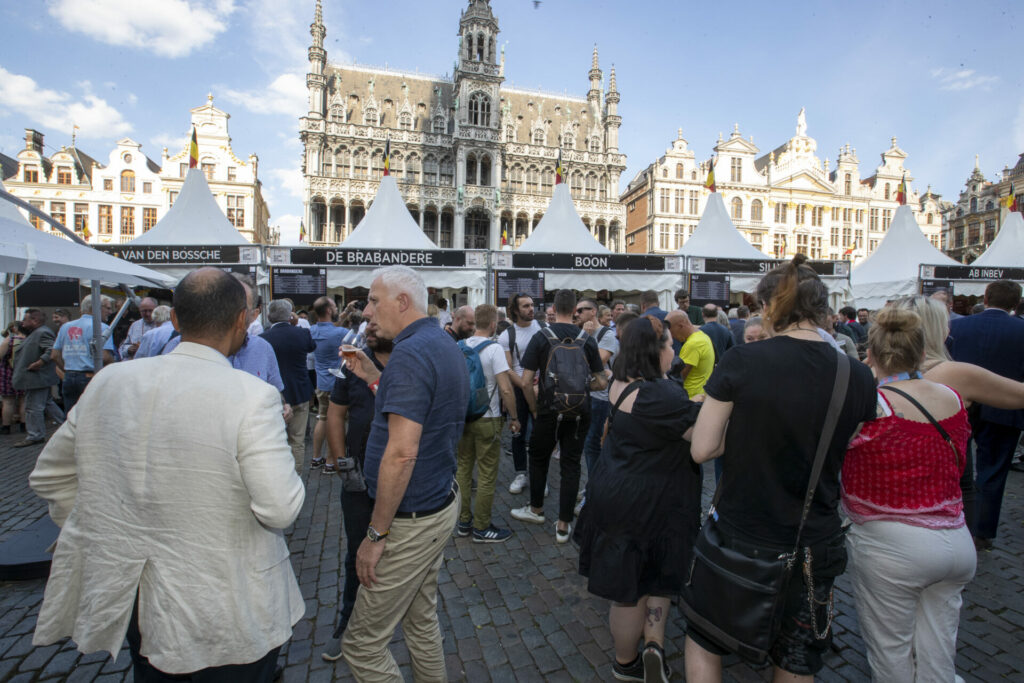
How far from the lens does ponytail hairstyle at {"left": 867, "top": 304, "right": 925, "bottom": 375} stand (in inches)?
79.8

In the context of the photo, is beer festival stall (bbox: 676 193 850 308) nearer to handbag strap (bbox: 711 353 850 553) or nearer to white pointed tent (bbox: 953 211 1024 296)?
white pointed tent (bbox: 953 211 1024 296)

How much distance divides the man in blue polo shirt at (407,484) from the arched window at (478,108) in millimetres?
39045

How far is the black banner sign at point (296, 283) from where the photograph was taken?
977cm

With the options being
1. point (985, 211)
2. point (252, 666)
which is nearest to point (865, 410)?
point (252, 666)

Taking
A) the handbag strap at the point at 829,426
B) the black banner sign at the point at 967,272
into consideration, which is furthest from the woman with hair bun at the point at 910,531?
the black banner sign at the point at 967,272

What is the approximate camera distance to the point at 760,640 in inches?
64.2

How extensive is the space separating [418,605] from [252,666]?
685mm

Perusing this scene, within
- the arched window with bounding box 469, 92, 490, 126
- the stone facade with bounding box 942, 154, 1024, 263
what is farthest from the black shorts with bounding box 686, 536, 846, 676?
the stone facade with bounding box 942, 154, 1024, 263

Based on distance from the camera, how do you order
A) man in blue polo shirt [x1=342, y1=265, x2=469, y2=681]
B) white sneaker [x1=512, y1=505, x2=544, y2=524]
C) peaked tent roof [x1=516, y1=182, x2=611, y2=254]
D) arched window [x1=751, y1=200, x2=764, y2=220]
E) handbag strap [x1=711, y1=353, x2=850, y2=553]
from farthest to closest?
arched window [x1=751, y1=200, x2=764, y2=220], peaked tent roof [x1=516, y1=182, x2=611, y2=254], white sneaker [x1=512, y1=505, x2=544, y2=524], man in blue polo shirt [x1=342, y1=265, x2=469, y2=681], handbag strap [x1=711, y1=353, x2=850, y2=553]

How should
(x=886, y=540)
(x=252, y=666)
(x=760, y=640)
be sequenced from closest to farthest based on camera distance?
(x=252, y=666)
(x=760, y=640)
(x=886, y=540)

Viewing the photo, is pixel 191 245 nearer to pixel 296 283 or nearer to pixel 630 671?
pixel 296 283

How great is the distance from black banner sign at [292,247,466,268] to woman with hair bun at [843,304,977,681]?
9062 millimetres

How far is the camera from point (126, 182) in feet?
109

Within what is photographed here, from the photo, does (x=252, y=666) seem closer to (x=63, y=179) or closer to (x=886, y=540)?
(x=886, y=540)
